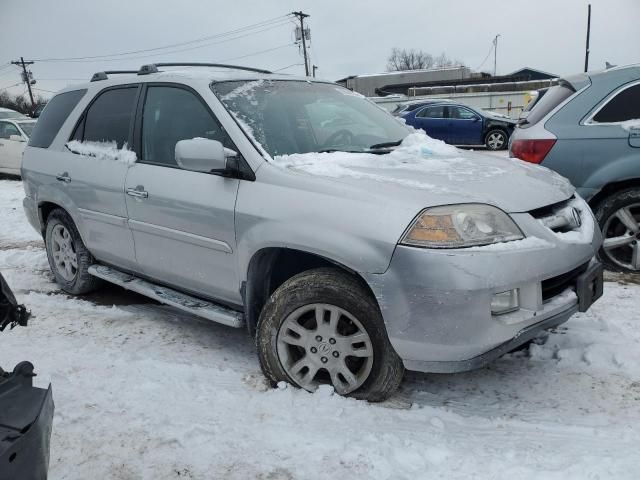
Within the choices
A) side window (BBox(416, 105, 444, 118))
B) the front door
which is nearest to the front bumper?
the front door

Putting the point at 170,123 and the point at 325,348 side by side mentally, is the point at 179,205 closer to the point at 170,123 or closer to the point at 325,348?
the point at 170,123

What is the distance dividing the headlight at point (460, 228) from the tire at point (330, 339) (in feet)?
1.35

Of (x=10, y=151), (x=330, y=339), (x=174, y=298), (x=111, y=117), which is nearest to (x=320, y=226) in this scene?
(x=330, y=339)

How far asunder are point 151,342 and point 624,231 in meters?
3.86

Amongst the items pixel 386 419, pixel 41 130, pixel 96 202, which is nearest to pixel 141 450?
pixel 386 419

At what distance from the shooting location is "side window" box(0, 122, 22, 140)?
13.5 metres

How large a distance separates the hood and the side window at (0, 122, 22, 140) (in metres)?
13.0

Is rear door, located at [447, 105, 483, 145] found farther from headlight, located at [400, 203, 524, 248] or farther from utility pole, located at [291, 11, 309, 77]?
utility pole, located at [291, 11, 309, 77]

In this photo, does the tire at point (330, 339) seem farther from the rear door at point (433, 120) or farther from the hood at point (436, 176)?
the rear door at point (433, 120)

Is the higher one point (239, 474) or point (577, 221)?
point (577, 221)

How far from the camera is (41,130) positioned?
477 cm

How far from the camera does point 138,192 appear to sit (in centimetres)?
354

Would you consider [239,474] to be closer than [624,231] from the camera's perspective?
Yes

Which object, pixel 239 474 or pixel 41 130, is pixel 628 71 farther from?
pixel 41 130
